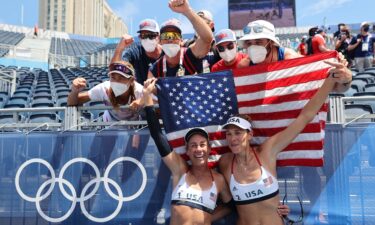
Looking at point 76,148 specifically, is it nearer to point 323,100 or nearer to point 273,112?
point 273,112

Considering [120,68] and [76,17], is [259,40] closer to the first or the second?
[120,68]

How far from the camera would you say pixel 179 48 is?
12.6 feet

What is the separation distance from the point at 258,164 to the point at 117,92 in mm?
1545

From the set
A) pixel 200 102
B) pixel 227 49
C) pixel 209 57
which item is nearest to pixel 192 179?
pixel 200 102

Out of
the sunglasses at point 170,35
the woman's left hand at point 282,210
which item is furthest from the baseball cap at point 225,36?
the woman's left hand at point 282,210

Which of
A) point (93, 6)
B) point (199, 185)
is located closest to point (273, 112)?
point (199, 185)

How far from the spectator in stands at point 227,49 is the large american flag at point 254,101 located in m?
0.24

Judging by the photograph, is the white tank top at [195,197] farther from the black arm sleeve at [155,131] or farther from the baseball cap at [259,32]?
the baseball cap at [259,32]

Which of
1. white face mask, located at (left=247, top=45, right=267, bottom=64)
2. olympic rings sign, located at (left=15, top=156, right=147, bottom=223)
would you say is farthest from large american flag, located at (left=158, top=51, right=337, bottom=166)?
olympic rings sign, located at (left=15, top=156, right=147, bottom=223)

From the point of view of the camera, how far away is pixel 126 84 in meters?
3.78

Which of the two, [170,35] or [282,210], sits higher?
[170,35]

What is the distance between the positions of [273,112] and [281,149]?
0.40 m

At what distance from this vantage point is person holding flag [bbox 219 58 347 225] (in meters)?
3.27

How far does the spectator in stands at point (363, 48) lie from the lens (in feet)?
32.7
